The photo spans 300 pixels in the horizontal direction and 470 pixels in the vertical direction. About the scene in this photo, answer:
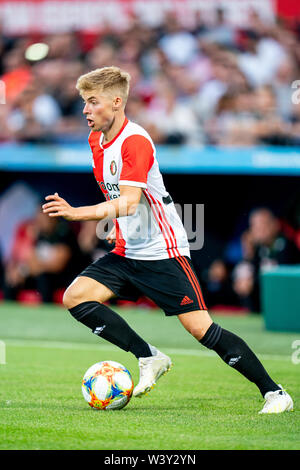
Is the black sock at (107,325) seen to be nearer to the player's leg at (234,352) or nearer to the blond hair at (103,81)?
the player's leg at (234,352)

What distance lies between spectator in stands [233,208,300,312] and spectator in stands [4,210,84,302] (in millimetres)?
2869

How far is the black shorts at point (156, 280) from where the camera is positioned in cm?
553

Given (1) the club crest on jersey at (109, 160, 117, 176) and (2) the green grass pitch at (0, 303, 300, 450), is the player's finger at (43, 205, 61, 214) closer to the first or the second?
(1) the club crest on jersey at (109, 160, 117, 176)

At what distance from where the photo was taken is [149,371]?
586cm

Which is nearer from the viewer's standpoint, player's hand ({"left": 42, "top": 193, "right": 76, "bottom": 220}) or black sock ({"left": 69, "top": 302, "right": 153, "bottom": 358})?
player's hand ({"left": 42, "top": 193, "right": 76, "bottom": 220})

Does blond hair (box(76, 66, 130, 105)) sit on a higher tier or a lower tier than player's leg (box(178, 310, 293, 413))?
higher

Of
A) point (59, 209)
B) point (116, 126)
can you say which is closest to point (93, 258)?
point (116, 126)

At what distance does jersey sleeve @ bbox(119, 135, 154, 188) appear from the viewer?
523cm

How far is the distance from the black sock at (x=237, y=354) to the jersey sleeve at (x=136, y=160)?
1086mm

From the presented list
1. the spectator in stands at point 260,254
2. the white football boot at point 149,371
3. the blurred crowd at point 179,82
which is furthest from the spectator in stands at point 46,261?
the white football boot at point 149,371

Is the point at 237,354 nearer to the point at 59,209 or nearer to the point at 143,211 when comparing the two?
the point at 143,211

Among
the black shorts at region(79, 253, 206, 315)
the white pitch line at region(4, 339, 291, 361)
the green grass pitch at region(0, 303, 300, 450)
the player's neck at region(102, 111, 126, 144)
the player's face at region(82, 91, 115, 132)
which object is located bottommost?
the white pitch line at region(4, 339, 291, 361)

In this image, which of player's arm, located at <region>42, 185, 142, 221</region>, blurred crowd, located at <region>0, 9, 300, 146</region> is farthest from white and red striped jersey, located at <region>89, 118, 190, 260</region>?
blurred crowd, located at <region>0, 9, 300, 146</region>

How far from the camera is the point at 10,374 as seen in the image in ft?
23.8
